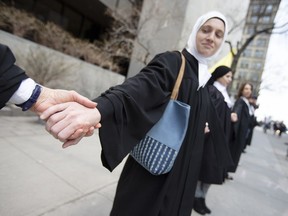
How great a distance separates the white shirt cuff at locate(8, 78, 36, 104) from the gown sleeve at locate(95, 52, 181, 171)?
317 millimetres

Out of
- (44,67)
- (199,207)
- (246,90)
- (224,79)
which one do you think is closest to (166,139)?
(199,207)

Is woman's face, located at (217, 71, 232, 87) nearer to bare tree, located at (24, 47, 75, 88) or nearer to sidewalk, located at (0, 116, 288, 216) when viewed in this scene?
sidewalk, located at (0, 116, 288, 216)

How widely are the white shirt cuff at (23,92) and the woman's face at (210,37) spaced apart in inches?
49.8

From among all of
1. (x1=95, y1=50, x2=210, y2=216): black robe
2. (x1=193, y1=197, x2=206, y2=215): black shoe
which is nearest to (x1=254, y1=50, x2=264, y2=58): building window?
(x1=193, y1=197, x2=206, y2=215): black shoe

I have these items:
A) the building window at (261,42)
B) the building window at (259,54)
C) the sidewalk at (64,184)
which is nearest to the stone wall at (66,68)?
the sidewalk at (64,184)

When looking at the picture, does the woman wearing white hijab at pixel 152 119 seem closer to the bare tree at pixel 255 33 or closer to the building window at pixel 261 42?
the bare tree at pixel 255 33

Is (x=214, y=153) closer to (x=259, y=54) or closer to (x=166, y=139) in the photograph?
(x=166, y=139)

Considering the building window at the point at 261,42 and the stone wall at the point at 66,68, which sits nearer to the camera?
the stone wall at the point at 66,68

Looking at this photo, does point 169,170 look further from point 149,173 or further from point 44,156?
point 44,156

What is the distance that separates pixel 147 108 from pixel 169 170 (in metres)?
0.46

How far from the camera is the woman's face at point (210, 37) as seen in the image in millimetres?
1928

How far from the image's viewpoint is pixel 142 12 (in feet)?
37.1

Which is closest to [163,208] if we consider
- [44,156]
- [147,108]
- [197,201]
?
[147,108]

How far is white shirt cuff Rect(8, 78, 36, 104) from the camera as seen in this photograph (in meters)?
1.17
